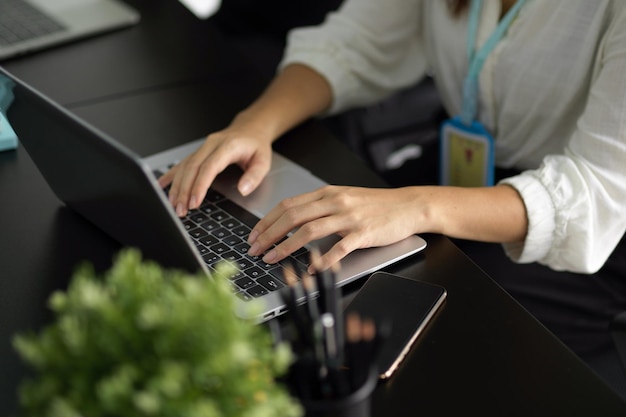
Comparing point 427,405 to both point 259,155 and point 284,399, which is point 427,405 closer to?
point 284,399

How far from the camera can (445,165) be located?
145cm

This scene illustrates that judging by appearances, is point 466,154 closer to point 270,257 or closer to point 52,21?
point 270,257

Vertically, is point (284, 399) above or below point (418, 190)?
above

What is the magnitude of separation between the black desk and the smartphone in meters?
0.01

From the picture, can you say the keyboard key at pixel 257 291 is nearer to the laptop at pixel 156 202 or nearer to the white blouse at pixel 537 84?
the laptop at pixel 156 202

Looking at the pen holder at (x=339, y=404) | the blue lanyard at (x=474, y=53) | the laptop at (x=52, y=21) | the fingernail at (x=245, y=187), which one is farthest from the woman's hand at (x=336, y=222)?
the laptop at (x=52, y=21)

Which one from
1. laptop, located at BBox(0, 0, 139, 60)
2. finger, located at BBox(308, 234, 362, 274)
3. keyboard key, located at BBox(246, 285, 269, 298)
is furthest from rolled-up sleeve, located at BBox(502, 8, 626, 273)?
laptop, located at BBox(0, 0, 139, 60)

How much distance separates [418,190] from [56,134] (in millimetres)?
436

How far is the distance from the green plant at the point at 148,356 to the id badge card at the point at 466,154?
2.94ft

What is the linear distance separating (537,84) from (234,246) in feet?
1.95

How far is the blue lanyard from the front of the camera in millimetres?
1316

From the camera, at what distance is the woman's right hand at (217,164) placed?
1.08m

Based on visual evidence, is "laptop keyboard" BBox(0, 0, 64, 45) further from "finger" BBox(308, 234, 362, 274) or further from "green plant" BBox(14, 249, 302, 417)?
"green plant" BBox(14, 249, 302, 417)

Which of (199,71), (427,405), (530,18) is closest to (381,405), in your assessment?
(427,405)
